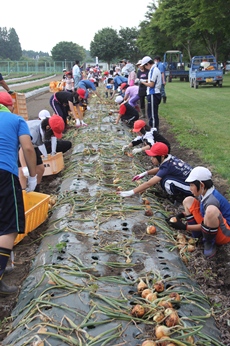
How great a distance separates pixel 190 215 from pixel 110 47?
50380 millimetres

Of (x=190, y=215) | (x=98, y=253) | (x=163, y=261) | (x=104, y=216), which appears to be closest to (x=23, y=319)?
(x=98, y=253)

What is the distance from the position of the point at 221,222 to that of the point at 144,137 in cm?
262

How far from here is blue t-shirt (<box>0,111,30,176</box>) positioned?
2977 millimetres

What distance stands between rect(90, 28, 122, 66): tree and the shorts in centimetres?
4979

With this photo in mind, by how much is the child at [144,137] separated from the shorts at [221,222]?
153 centimetres

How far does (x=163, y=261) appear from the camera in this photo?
3268mm

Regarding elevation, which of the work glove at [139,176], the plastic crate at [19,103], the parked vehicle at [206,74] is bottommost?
the work glove at [139,176]

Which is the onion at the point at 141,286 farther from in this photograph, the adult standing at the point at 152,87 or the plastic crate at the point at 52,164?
the adult standing at the point at 152,87

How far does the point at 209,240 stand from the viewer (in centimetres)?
362

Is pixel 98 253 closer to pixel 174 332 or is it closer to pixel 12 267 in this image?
pixel 12 267

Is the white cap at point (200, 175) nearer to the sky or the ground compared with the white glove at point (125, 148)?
nearer to the sky

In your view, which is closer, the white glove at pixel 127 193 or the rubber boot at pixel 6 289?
the rubber boot at pixel 6 289

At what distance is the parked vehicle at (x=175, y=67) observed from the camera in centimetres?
2923

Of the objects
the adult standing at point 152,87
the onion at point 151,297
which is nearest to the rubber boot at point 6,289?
the onion at point 151,297
